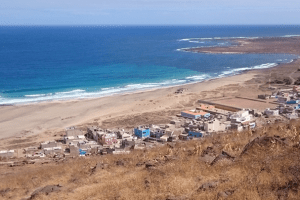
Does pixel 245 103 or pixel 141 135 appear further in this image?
pixel 245 103

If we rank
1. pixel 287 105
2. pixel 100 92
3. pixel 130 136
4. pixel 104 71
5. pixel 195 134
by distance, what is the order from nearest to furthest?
pixel 195 134
pixel 130 136
pixel 287 105
pixel 100 92
pixel 104 71

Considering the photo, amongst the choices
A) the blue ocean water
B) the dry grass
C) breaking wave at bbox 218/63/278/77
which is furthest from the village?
breaking wave at bbox 218/63/278/77

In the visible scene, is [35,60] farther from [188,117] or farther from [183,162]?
[183,162]

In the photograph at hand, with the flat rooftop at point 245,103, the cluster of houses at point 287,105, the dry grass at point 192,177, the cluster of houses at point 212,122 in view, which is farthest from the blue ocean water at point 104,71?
the dry grass at point 192,177

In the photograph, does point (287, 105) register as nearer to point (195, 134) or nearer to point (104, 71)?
point (195, 134)

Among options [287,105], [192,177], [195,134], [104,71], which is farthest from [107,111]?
[104,71]

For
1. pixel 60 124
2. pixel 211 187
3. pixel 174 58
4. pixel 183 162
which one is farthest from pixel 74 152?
pixel 174 58

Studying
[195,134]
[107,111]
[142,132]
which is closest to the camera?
[195,134]
